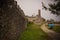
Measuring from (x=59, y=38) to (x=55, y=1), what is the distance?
2.72 meters

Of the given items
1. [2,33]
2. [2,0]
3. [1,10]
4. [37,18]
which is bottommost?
[37,18]

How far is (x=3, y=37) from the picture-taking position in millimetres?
6270

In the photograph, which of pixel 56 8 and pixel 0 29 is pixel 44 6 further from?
pixel 0 29

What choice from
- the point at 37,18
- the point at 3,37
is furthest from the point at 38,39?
the point at 37,18

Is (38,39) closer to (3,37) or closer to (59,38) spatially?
(59,38)

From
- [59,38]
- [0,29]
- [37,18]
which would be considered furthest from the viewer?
[37,18]

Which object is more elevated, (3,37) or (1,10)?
(1,10)

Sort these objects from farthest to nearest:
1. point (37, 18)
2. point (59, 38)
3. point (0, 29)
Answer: point (37, 18)
point (59, 38)
point (0, 29)

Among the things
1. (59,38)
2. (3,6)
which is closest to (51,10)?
(59,38)

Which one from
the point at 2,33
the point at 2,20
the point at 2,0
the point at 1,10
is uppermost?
the point at 2,0

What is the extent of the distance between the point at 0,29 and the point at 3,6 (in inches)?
41.1

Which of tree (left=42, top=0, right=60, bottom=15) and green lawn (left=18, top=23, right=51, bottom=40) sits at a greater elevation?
tree (left=42, top=0, right=60, bottom=15)

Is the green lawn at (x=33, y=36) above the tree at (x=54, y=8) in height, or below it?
below

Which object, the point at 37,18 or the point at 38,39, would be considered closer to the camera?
the point at 38,39
